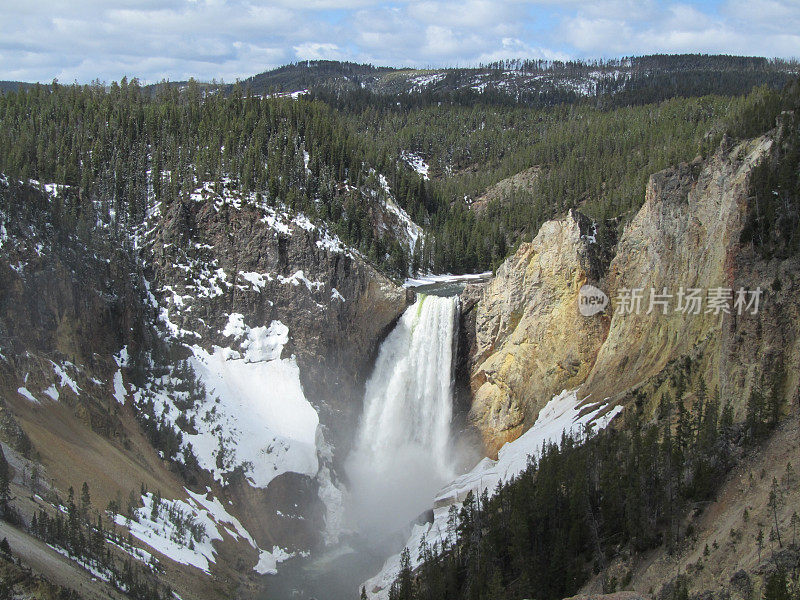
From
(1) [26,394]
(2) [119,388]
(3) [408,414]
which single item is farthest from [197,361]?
(3) [408,414]

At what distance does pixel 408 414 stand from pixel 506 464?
55.3ft

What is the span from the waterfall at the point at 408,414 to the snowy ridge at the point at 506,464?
7.87m

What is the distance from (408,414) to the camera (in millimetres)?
67812

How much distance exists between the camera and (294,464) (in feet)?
204

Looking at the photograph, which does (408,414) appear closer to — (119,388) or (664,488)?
(119,388)

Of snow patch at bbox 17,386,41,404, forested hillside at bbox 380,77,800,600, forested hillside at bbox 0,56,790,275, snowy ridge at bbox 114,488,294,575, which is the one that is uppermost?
forested hillside at bbox 0,56,790,275

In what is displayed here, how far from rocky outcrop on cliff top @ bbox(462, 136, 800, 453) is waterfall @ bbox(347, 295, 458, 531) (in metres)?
3.30

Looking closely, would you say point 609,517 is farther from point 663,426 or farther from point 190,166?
point 190,166

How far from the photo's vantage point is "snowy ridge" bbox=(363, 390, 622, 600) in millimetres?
48031

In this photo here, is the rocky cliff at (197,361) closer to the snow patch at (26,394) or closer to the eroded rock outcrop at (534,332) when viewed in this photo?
the snow patch at (26,394)

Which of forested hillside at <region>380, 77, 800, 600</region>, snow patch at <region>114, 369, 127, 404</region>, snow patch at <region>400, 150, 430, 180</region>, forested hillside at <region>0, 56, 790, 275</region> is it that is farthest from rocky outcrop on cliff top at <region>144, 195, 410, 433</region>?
snow patch at <region>400, 150, 430, 180</region>

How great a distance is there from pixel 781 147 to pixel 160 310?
5012 centimetres

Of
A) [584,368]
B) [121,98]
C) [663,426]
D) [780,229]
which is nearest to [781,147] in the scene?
[780,229]

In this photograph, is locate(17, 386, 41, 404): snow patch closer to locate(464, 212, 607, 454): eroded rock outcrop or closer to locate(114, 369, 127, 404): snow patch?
locate(114, 369, 127, 404): snow patch
